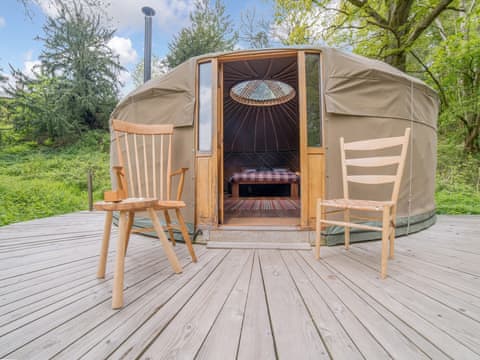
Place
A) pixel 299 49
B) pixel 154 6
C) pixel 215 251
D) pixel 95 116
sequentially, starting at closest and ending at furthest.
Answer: pixel 215 251 < pixel 299 49 < pixel 154 6 < pixel 95 116

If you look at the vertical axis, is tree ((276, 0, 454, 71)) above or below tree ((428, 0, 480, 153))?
above

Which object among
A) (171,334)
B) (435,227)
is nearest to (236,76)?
(435,227)

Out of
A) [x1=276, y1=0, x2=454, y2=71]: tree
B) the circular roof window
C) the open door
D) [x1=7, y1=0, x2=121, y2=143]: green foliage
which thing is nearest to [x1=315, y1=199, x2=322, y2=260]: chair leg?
the open door

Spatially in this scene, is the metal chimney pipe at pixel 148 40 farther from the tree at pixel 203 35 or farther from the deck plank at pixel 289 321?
the deck plank at pixel 289 321

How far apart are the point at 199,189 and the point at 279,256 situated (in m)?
1.05

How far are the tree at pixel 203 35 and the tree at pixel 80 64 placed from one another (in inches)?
107

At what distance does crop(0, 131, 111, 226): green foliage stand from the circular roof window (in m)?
4.32

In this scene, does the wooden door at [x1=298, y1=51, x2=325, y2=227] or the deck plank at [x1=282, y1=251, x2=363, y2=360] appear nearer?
the deck plank at [x1=282, y1=251, x2=363, y2=360]

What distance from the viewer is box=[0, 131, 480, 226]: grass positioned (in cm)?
423

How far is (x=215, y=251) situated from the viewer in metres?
2.02

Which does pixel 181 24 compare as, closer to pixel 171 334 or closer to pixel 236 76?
pixel 236 76

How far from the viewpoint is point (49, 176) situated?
6.32 meters

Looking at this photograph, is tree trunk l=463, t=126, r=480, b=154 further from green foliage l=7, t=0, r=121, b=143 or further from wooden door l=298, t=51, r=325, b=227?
green foliage l=7, t=0, r=121, b=143

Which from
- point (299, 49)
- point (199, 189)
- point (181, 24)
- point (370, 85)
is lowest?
point (199, 189)
